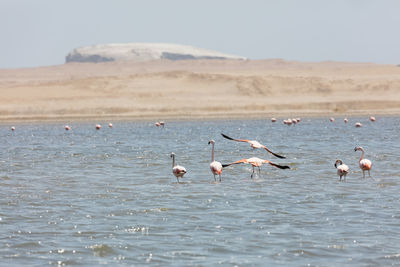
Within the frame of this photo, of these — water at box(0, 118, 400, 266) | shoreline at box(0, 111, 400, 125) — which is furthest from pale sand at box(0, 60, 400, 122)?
water at box(0, 118, 400, 266)

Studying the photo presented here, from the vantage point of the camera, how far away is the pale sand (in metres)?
70.8

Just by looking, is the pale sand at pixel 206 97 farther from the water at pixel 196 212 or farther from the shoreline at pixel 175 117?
the water at pixel 196 212

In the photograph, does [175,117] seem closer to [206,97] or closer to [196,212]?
[206,97]

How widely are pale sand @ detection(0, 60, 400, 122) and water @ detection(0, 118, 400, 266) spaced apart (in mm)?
41641

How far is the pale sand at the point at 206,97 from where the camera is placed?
70812 mm

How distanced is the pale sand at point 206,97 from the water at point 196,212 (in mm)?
41641

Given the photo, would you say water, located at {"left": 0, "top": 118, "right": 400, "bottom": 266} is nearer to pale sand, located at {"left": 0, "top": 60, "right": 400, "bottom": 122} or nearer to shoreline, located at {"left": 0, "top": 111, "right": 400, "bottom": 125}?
shoreline, located at {"left": 0, "top": 111, "right": 400, "bottom": 125}

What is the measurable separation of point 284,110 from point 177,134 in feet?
97.6

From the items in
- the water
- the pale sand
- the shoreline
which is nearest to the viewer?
the water

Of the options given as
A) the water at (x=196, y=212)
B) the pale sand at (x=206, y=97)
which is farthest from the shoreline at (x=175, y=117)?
the water at (x=196, y=212)

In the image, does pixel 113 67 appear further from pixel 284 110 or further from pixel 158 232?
pixel 158 232

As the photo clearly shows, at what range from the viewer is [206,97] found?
268 ft

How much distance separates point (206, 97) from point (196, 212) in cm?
6687

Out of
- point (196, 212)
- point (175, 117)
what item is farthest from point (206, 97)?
point (196, 212)
